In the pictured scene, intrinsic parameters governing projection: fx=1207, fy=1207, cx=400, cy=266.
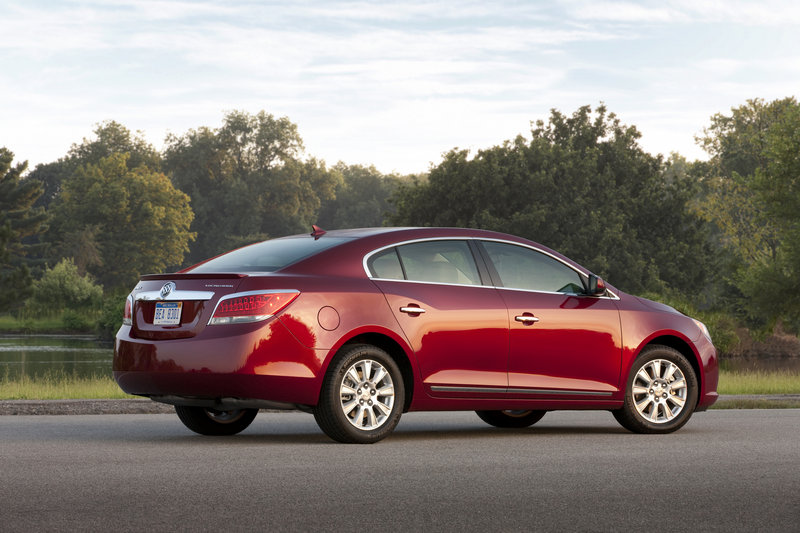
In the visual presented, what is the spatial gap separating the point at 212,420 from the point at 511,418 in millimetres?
2930

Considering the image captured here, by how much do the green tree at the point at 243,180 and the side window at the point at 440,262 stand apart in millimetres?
96731

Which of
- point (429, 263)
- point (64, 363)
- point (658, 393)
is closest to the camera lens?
point (429, 263)

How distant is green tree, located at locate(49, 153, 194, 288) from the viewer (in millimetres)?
95500

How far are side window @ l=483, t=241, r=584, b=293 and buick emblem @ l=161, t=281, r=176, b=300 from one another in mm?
2675

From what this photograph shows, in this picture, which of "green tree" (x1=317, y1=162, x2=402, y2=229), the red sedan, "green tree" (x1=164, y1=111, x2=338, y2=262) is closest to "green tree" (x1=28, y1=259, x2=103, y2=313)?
"green tree" (x1=164, y1=111, x2=338, y2=262)

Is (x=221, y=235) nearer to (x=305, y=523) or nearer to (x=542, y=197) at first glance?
(x=542, y=197)

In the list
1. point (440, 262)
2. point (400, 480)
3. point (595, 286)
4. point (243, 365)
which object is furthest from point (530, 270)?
point (400, 480)

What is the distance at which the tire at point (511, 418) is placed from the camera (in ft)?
37.8

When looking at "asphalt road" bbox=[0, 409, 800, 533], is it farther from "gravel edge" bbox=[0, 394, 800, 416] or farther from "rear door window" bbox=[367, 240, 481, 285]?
"gravel edge" bbox=[0, 394, 800, 416]

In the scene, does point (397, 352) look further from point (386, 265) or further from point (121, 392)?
point (121, 392)

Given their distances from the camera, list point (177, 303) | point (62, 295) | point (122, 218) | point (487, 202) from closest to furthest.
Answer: point (177, 303) → point (487, 202) → point (62, 295) → point (122, 218)

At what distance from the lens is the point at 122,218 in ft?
322

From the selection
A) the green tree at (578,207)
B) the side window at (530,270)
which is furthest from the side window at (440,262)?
the green tree at (578,207)

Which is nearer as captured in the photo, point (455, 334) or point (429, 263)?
point (455, 334)
